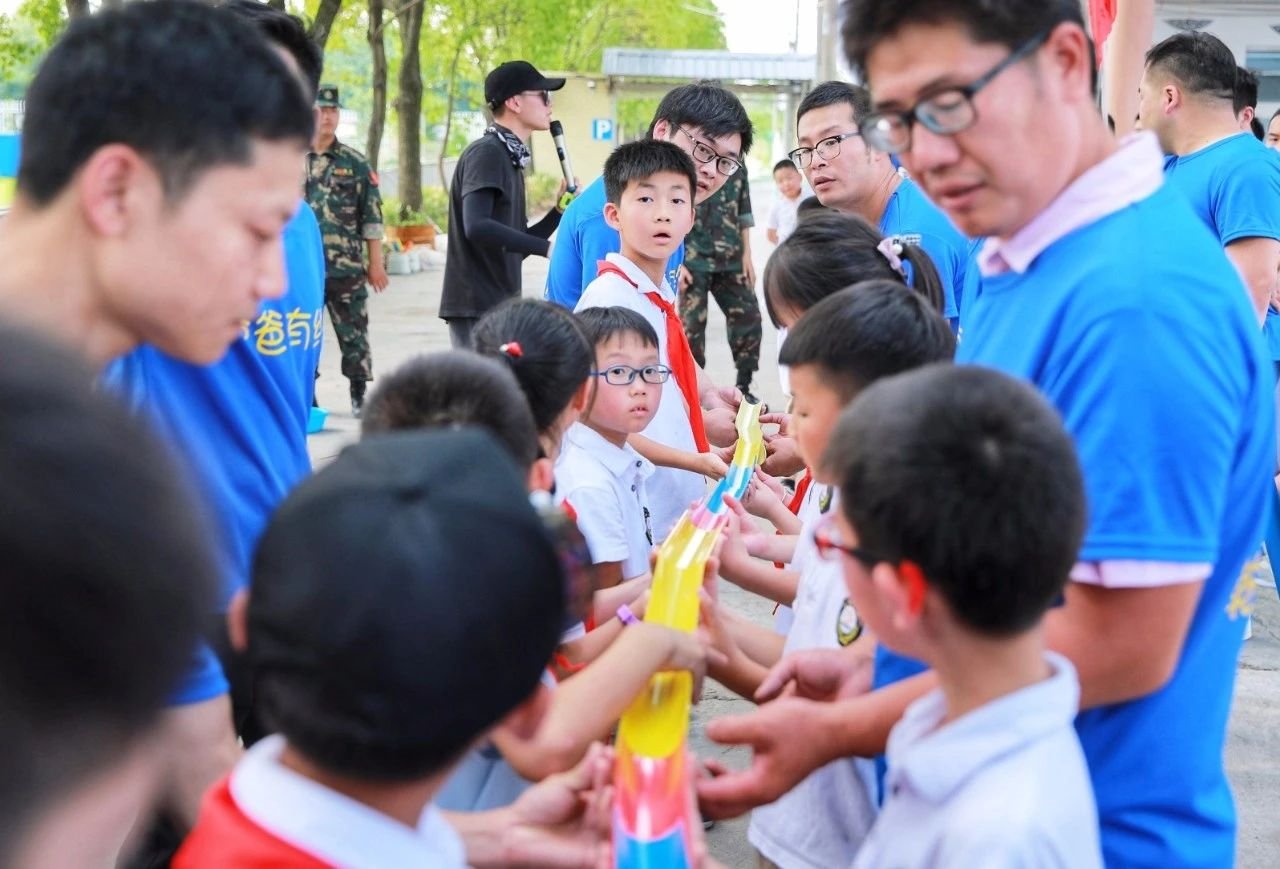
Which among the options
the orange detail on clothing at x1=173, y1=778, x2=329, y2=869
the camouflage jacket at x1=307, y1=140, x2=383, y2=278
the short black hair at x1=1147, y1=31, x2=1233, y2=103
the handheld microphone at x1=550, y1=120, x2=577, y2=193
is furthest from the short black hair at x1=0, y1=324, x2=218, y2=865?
the camouflage jacket at x1=307, y1=140, x2=383, y2=278

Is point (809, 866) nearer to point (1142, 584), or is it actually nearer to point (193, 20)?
point (1142, 584)

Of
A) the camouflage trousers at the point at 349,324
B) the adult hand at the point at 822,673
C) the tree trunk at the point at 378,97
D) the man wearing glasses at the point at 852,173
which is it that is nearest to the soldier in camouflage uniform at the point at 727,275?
the camouflage trousers at the point at 349,324

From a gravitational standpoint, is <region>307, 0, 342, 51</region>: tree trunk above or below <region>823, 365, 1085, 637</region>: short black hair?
above

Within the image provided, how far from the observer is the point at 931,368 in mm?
1380

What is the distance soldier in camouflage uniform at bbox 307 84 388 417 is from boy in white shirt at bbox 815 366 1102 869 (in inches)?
291

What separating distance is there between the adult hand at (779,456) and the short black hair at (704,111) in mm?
1561

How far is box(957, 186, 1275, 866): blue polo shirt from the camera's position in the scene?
4.33ft

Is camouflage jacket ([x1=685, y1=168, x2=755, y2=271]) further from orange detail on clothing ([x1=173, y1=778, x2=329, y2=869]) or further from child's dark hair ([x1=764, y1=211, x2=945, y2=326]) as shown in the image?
orange detail on clothing ([x1=173, y1=778, x2=329, y2=869])

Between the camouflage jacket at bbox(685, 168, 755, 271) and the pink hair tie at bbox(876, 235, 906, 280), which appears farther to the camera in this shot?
the camouflage jacket at bbox(685, 168, 755, 271)

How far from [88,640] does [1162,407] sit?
1.07m

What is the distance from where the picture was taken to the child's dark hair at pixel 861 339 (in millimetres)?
2088

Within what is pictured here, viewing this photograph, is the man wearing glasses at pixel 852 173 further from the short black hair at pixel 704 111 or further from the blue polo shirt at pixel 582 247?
the blue polo shirt at pixel 582 247

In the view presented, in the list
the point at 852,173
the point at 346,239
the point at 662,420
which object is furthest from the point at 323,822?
the point at 346,239

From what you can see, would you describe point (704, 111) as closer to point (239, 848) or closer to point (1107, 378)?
point (1107, 378)
